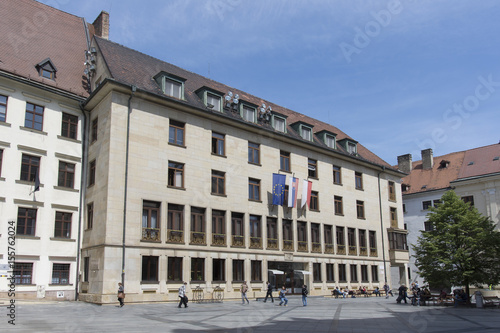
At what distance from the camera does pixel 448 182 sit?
6419 centimetres

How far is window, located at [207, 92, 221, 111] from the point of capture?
125ft

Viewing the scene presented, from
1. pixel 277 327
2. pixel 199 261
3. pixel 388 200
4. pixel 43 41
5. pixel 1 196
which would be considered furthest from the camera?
pixel 388 200

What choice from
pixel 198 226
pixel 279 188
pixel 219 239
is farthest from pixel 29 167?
pixel 279 188

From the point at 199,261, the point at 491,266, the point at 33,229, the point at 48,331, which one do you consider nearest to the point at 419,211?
the point at 491,266

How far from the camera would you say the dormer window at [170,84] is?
35469 mm

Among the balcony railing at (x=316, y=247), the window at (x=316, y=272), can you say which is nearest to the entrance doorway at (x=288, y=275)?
the window at (x=316, y=272)

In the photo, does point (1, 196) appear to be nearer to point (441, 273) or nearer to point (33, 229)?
point (33, 229)

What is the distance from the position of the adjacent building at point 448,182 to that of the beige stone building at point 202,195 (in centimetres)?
1950

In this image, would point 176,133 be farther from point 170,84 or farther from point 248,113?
point 248,113

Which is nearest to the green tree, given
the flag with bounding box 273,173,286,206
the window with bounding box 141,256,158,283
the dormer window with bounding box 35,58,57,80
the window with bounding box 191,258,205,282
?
the flag with bounding box 273,173,286,206

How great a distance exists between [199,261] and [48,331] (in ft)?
61.5

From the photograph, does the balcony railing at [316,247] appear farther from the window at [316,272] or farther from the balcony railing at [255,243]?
the balcony railing at [255,243]

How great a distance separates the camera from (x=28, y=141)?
31.4 meters

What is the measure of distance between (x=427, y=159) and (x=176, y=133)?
47123 mm
